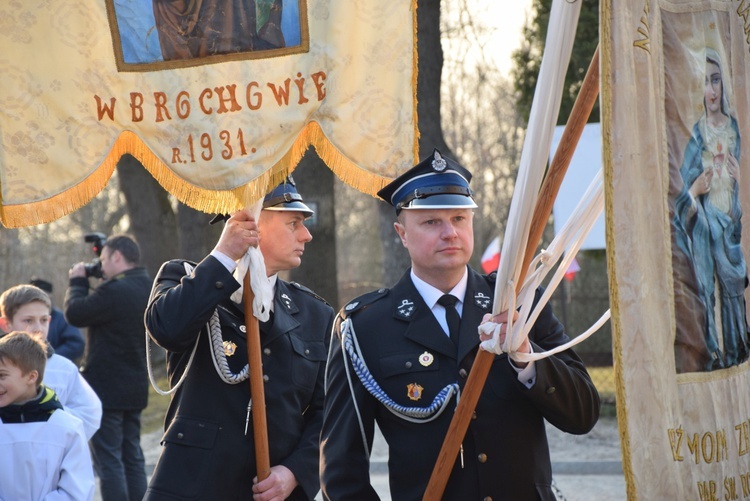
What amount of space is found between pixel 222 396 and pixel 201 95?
1.18 m

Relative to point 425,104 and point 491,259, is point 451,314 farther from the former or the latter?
point 491,259

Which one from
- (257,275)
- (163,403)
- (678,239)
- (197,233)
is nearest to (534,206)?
(678,239)

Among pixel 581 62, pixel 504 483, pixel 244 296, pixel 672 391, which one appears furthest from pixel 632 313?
pixel 581 62

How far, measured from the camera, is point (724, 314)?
2680mm

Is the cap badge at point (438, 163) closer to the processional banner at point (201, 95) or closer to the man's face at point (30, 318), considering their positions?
the processional banner at point (201, 95)

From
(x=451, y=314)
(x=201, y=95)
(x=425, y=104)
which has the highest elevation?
(x=201, y=95)

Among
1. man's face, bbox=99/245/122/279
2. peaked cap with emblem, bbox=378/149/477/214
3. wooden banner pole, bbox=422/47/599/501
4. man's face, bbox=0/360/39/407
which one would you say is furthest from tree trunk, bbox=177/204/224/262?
wooden banner pole, bbox=422/47/599/501

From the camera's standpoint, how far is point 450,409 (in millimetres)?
3518

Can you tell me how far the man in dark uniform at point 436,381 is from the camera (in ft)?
11.4

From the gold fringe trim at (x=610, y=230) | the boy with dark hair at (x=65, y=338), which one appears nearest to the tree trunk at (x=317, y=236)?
the boy with dark hair at (x=65, y=338)

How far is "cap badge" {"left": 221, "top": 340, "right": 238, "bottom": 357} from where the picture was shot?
4.26m

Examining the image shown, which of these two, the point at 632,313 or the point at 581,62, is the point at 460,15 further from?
the point at 632,313

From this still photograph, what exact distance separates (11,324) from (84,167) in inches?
102

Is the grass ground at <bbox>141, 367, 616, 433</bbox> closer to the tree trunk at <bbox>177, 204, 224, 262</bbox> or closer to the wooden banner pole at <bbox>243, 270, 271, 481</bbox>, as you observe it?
the tree trunk at <bbox>177, 204, 224, 262</bbox>
